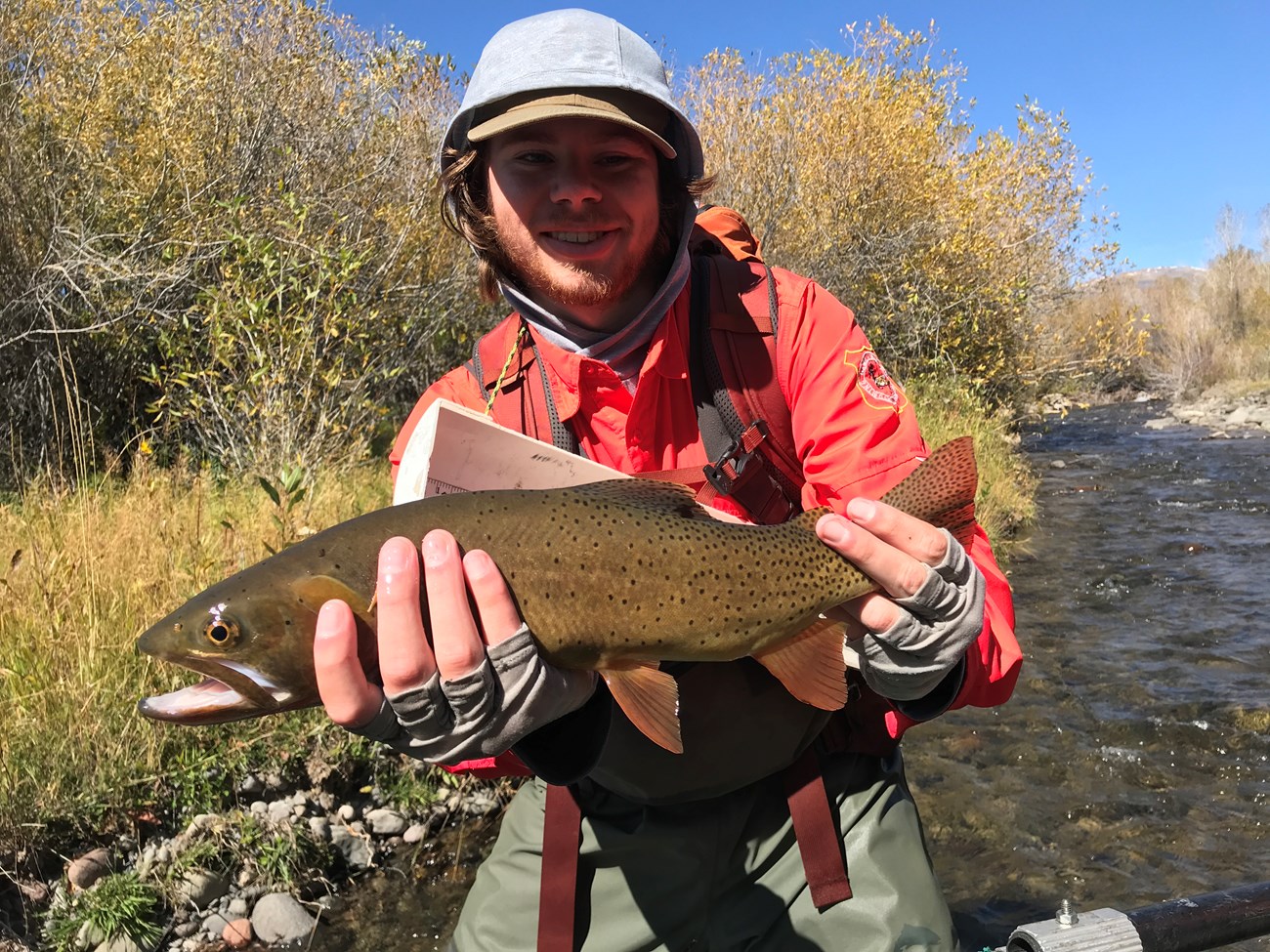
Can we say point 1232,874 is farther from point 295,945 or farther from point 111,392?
point 111,392

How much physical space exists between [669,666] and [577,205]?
1.36 metres

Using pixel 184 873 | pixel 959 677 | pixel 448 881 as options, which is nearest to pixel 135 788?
pixel 184 873

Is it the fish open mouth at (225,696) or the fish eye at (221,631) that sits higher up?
the fish eye at (221,631)

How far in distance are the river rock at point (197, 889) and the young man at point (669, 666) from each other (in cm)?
201

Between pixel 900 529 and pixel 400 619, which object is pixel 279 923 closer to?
pixel 400 619

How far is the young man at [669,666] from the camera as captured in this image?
248 cm

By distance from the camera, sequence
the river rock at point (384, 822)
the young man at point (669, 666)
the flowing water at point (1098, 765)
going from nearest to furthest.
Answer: the young man at point (669, 666)
the flowing water at point (1098, 765)
the river rock at point (384, 822)

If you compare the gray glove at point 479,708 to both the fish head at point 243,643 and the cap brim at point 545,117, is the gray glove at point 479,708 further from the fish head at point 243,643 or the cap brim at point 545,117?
the cap brim at point 545,117

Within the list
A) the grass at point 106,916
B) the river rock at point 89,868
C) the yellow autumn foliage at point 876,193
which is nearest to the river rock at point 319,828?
the grass at point 106,916

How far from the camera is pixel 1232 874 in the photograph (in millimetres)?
4637

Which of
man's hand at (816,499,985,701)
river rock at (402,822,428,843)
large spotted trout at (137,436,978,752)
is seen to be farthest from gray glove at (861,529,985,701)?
river rock at (402,822,428,843)

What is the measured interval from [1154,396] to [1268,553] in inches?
1217

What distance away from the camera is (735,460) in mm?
2598

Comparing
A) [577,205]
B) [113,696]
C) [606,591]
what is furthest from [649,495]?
[113,696]
